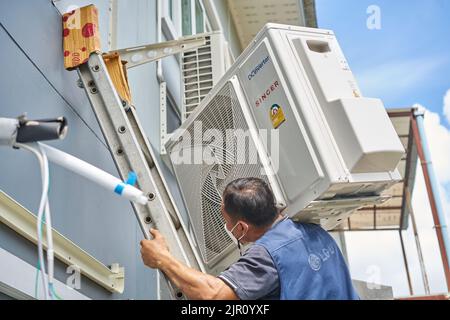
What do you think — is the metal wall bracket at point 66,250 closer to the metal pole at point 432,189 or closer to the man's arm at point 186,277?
the man's arm at point 186,277

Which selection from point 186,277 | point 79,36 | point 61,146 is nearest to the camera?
point 186,277

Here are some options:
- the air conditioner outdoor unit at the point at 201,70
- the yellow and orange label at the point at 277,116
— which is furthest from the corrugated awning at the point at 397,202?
the yellow and orange label at the point at 277,116

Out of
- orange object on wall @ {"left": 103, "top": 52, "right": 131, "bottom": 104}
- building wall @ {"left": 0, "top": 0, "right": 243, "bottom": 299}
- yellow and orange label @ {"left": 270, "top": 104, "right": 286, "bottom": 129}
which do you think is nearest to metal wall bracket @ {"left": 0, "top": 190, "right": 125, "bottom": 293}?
building wall @ {"left": 0, "top": 0, "right": 243, "bottom": 299}

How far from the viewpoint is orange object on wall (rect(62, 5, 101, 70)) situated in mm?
2281

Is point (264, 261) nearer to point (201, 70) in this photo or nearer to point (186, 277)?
point (186, 277)

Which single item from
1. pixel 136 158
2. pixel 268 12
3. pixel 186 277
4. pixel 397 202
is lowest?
pixel 186 277

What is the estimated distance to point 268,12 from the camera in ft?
28.3

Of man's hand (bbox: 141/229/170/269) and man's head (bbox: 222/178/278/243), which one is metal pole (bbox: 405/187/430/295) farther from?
man's hand (bbox: 141/229/170/269)

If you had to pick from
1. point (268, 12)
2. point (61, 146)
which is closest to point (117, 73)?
point (61, 146)

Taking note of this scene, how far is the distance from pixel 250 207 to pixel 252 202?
0.02 meters

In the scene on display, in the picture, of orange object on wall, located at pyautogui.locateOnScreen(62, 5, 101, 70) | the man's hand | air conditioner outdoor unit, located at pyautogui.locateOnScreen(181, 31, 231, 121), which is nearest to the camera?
the man's hand

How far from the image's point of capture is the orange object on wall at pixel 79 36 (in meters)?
2.28

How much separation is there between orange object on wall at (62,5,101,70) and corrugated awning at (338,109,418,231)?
3.96 m
